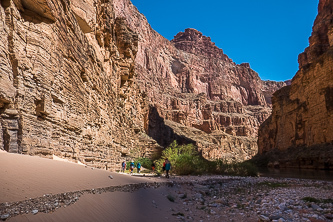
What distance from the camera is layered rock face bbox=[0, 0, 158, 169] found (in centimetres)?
754

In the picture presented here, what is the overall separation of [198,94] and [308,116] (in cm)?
7647

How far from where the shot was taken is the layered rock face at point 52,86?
754 centimetres

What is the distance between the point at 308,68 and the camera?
36938 mm

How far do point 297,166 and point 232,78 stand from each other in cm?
11748

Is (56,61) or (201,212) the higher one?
(56,61)

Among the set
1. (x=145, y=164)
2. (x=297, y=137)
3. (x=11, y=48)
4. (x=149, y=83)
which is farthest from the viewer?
(x=149, y=83)

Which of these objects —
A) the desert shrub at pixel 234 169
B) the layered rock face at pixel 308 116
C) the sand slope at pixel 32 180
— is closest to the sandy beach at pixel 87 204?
the sand slope at pixel 32 180

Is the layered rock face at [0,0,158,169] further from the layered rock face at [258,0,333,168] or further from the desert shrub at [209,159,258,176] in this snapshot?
the layered rock face at [258,0,333,168]

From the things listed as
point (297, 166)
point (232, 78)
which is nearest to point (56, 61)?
point (297, 166)

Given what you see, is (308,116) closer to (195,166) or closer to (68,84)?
(195,166)

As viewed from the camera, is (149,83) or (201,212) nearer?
(201,212)

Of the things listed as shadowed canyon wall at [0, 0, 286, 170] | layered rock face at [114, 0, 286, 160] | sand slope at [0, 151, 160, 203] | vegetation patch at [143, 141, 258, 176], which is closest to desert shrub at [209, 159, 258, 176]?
vegetation patch at [143, 141, 258, 176]

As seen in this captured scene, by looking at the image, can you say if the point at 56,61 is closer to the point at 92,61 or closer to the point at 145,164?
the point at 92,61

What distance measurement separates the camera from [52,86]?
996 cm
